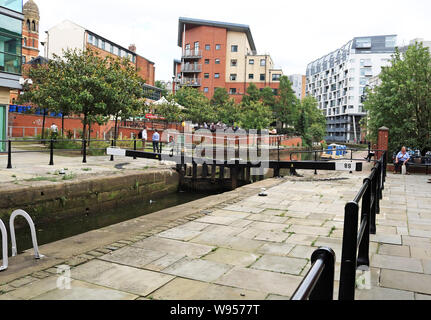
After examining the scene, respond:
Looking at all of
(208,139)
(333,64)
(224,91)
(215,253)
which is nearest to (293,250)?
(215,253)

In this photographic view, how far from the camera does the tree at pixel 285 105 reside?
53.4 meters

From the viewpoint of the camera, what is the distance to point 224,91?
52406 mm

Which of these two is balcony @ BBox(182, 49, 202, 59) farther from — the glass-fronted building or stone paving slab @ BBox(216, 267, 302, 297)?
stone paving slab @ BBox(216, 267, 302, 297)

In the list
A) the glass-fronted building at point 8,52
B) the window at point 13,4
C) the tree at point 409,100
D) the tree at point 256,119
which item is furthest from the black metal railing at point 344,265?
the tree at point 256,119

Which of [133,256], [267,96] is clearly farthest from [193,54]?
[133,256]

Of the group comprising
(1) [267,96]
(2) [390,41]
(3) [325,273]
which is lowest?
(3) [325,273]

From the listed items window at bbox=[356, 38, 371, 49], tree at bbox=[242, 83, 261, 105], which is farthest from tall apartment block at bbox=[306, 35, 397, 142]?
tree at bbox=[242, 83, 261, 105]

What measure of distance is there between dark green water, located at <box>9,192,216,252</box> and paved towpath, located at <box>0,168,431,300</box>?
3.81 m

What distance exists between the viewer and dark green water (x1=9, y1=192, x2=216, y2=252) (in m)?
8.84

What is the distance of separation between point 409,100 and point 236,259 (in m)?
17.3

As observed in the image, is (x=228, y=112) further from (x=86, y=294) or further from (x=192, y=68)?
(x=86, y=294)

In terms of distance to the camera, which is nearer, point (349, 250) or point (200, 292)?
point (349, 250)

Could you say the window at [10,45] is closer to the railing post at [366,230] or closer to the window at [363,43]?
the railing post at [366,230]

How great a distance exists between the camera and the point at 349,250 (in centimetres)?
260
